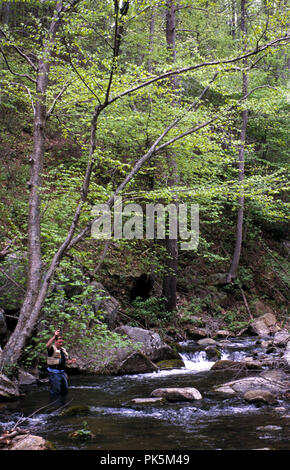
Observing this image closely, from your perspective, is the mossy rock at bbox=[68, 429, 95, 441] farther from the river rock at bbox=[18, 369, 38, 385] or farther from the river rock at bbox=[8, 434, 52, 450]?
the river rock at bbox=[18, 369, 38, 385]

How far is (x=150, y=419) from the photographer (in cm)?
611

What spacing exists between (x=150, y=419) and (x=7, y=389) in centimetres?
280

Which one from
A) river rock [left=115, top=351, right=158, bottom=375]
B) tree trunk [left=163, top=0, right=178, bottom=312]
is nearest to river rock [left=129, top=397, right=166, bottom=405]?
river rock [left=115, top=351, right=158, bottom=375]

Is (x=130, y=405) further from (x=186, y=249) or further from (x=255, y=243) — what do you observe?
(x=255, y=243)

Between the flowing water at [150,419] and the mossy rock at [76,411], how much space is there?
0.22ft

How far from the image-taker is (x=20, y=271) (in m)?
9.12

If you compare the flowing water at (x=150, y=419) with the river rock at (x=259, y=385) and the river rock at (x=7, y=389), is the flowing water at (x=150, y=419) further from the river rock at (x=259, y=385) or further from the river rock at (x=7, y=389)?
the river rock at (x=259, y=385)

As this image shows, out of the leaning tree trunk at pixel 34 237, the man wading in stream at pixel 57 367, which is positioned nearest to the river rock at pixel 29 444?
the man wading in stream at pixel 57 367

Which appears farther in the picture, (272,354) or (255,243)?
(255,243)

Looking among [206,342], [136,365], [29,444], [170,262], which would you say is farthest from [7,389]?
[170,262]

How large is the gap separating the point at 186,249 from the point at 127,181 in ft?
29.8

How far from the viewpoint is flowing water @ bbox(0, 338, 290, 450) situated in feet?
16.5

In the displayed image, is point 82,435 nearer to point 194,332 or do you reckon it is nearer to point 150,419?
point 150,419
